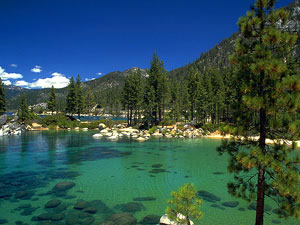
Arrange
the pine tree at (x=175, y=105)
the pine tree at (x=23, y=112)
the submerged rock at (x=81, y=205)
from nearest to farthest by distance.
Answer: the submerged rock at (x=81, y=205) < the pine tree at (x=23, y=112) < the pine tree at (x=175, y=105)

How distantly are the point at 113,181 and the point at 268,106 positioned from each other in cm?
1432

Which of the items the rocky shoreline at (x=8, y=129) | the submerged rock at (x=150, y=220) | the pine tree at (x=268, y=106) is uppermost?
the pine tree at (x=268, y=106)

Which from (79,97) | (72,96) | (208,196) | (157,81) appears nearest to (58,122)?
(72,96)

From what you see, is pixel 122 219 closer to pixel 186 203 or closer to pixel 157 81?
pixel 186 203

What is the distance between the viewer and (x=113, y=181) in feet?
57.7

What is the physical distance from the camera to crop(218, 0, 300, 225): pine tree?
22.2 ft

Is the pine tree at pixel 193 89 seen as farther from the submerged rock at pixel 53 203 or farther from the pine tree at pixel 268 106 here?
the pine tree at pixel 268 106

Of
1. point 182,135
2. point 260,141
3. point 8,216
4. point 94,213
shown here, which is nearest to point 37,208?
point 8,216

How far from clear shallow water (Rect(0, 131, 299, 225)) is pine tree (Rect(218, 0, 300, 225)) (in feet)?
15.2

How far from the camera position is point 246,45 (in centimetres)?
813

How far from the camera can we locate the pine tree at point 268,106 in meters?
6.77

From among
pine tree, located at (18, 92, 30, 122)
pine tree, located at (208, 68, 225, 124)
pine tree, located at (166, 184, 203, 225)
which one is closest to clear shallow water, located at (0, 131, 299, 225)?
pine tree, located at (166, 184, 203, 225)

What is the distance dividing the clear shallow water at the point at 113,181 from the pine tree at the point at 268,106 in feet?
15.2

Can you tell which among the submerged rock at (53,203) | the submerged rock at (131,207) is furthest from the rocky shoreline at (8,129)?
the submerged rock at (131,207)
